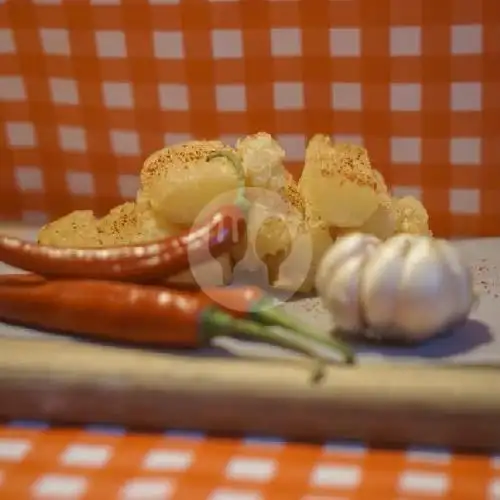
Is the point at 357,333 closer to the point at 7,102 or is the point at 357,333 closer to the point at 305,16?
the point at 305,16

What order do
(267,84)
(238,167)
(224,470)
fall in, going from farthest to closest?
1. (267,84)
2. (238,167)
3. (224,470)

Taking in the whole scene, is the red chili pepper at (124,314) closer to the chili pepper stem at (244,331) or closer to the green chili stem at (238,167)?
the chili pepper stem at (244,331)

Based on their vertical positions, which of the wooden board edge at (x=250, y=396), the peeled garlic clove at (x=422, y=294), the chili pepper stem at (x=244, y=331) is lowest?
the wooden board edge at (x=250, y=396)

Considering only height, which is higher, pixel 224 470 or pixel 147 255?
pixel 147 255

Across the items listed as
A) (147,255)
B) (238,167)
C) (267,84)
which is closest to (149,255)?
(147,255)

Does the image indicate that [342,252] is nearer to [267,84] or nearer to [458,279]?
[458,279]

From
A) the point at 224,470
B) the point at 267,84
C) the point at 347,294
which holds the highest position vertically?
the point at 267,84

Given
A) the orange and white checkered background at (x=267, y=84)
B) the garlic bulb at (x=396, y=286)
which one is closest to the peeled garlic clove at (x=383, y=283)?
the garlic bulb at (x=396, y=286)
